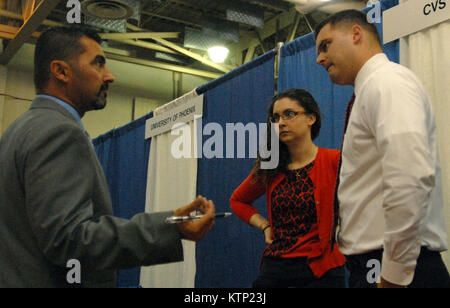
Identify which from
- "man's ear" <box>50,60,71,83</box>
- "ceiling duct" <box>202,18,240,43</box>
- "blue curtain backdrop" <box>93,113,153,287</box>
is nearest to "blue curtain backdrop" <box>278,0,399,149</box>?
"man's ear" <box>50,60,71,83</box>

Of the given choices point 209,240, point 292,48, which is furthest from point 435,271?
point 209,240

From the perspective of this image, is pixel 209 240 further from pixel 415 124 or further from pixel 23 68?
pixel 23 68

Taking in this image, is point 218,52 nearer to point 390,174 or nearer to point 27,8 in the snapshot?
point 27,8

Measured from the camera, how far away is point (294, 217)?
75.9 inches

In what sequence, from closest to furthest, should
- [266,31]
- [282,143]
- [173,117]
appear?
[282,143] → [173,117] → [266,31]

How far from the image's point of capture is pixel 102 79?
1.42 m

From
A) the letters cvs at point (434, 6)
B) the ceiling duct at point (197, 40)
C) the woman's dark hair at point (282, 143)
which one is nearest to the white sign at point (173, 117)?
the woman's dark hair at point (282, 143)

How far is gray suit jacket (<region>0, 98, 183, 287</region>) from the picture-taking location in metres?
1.06

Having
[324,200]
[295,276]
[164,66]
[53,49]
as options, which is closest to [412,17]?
[324,200]

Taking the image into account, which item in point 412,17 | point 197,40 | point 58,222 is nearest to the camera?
point 58,222

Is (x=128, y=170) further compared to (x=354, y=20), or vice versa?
(x=128, y=170)

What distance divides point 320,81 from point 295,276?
145cm

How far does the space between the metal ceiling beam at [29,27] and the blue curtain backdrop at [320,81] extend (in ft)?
11.0
